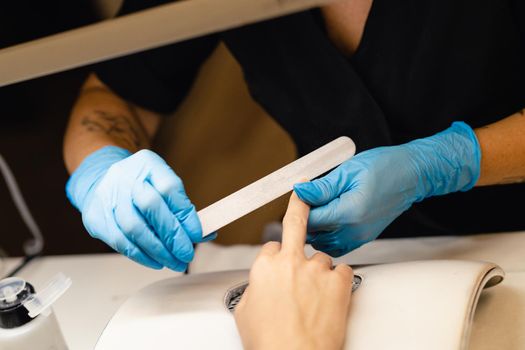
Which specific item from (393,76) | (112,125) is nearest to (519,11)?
(393,76)

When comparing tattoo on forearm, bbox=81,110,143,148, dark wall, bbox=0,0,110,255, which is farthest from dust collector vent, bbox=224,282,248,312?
dark wall, bbox=0,0,110,255

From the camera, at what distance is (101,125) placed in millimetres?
1149

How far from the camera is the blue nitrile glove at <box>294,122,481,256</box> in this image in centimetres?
79

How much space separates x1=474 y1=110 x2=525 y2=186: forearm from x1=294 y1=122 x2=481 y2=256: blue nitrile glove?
0.09 ft

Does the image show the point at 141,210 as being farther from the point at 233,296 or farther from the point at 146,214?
the point at 233,296

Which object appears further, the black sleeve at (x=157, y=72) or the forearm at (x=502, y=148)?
the black sleeve at (x=157, y=72)

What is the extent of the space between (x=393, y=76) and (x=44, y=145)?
3.95ft

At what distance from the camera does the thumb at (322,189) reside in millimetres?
763

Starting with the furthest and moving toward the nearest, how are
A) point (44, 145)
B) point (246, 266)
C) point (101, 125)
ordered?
point (44, 145) → point (101, 125) → point (246, 266)

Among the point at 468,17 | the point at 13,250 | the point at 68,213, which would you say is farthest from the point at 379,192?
the point at 13,250

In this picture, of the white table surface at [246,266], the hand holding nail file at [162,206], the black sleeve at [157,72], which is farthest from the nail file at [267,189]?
the black sleeve at [157,72]

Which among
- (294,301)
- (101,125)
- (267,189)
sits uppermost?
(101,125)

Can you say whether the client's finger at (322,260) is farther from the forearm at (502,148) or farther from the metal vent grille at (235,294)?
the forearm at (502,148)

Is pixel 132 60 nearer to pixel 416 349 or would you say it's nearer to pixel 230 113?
pixel 230 113
